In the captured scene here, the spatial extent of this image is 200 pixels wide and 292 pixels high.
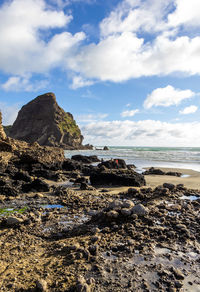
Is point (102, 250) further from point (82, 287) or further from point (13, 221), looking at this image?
point (13, 221)

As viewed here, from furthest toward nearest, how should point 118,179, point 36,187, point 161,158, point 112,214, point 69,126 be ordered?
point 69,126, point 161,158, point 118,179, point 36,187, point 112,214

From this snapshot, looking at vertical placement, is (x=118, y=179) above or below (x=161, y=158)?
above

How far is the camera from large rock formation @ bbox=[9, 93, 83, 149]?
10886 cm

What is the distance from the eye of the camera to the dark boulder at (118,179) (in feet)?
39.2

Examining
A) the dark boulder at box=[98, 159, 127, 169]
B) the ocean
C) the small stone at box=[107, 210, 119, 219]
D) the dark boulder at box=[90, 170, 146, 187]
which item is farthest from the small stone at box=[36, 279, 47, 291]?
the ocean

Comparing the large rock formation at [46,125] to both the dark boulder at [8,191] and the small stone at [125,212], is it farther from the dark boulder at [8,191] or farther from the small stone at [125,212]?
the small stone at [125,212]

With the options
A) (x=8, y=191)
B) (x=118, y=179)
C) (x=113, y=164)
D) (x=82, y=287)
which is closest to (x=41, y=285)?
(x=82, y=287)

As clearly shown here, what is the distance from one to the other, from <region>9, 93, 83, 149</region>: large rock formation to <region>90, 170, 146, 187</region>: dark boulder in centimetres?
9430

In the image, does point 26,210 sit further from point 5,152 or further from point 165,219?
point 5,152

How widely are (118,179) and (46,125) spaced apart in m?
105

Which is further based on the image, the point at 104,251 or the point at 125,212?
the point at 125,212

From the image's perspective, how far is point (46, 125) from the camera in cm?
11156

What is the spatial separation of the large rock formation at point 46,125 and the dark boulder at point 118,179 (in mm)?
94302

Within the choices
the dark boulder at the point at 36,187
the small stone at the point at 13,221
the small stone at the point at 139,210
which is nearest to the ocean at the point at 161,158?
the dark boulder at the point at 36,187
